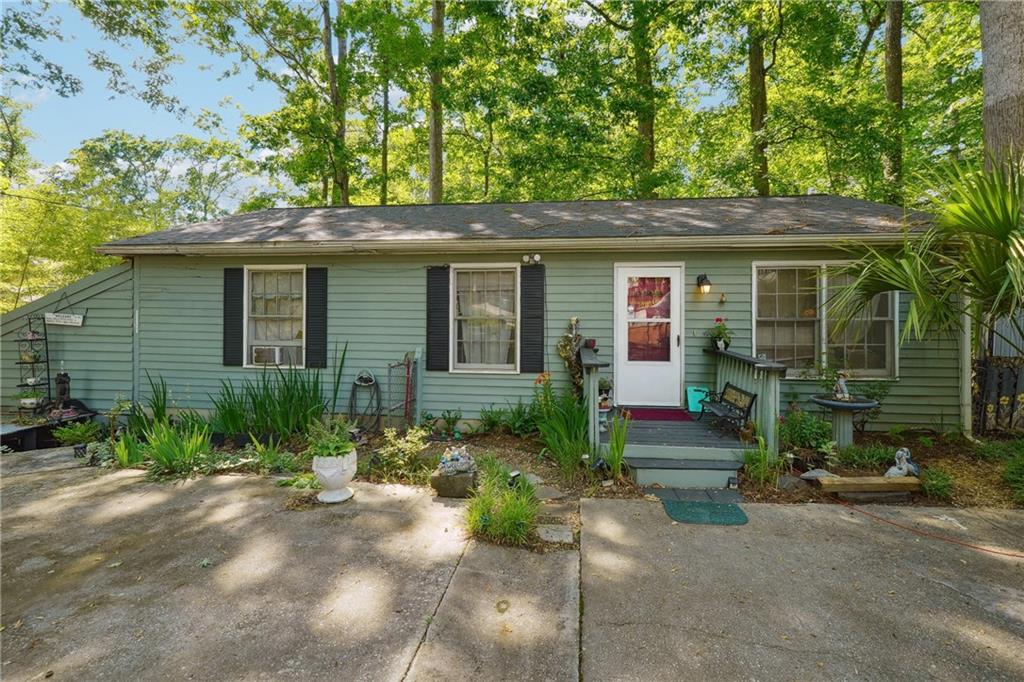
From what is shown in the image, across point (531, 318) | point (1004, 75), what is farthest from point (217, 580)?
point (1004, 75)

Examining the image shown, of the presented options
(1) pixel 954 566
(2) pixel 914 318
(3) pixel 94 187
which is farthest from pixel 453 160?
(1) pixel 954 566

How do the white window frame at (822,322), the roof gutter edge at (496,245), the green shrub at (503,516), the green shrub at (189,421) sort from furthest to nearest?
the white window frame at (822,322) → the green shrub at (189,421) → the roof gutter edge at (496,245) → the green shrub at (503,516)

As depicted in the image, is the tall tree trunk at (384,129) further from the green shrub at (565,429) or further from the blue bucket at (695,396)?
the blue bucket at (695,396)

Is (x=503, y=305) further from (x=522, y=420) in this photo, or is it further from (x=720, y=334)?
(x=720, y=334)

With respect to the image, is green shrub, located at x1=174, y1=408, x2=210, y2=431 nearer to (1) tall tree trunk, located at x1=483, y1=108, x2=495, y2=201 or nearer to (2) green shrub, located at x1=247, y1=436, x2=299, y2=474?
(2) green shrub, located at x1=247, y1=436, x2=299, y2=474

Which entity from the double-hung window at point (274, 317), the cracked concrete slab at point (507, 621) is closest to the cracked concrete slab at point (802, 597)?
the cracked concrete slab at point (507, 621)

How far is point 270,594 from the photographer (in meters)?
2.63

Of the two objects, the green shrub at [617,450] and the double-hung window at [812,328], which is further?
the double-hung window at [812,328]

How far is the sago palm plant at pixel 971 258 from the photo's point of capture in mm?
3500

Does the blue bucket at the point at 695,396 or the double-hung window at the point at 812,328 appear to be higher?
the double-hung window at the point at 812,328

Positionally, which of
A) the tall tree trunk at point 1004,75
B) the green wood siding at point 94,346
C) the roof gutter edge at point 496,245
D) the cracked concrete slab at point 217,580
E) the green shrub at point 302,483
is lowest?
the cracked concrete slab at point 217,580

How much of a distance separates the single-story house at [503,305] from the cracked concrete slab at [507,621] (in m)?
3.36

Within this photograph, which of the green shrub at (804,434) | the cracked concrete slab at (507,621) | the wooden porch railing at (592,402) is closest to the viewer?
the cracked concrete slab at (507,621)

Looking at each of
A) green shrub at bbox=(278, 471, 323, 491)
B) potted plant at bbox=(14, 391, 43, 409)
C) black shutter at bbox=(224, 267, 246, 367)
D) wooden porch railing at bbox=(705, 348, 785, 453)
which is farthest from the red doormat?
potted plant at bbox=(14, 391, 43, 409)
